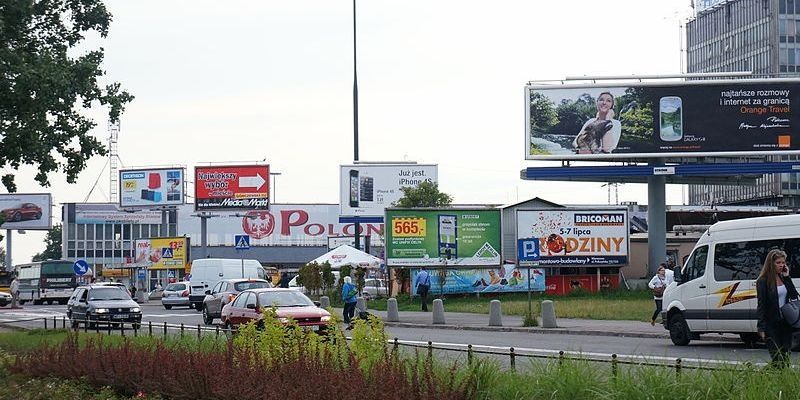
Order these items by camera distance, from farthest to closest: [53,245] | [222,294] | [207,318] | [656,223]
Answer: [53,245] → [656,223] → [207,318] → [222,294]

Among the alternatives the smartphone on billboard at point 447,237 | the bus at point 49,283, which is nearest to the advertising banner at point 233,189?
the bus at point 49,283

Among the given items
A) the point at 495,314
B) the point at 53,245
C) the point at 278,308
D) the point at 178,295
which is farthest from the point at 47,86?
the point at 53,245

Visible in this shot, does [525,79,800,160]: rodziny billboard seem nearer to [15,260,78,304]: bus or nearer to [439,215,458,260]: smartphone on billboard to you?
[439,215,458,260]: smartphone on billboard

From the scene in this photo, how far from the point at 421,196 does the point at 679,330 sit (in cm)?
5463

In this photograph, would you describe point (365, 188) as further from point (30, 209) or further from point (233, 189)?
point (30, 209)

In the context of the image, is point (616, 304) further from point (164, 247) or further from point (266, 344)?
point (164, 247)

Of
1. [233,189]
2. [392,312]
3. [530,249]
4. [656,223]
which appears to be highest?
[233,189]

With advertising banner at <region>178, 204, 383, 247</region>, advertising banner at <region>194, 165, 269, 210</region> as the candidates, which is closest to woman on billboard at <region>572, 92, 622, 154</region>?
advertising banner at <region>194, 165, 269, 210</region>

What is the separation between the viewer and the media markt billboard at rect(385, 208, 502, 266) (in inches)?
2020

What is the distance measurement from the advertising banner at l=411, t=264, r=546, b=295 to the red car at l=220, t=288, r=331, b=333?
69.3 ft

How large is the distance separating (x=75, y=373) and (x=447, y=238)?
33665 millimetres

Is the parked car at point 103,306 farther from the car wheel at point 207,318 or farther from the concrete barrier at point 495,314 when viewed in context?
the concrete barrier at point 495,314

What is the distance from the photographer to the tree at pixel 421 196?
257 ft

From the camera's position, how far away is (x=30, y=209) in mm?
123688
